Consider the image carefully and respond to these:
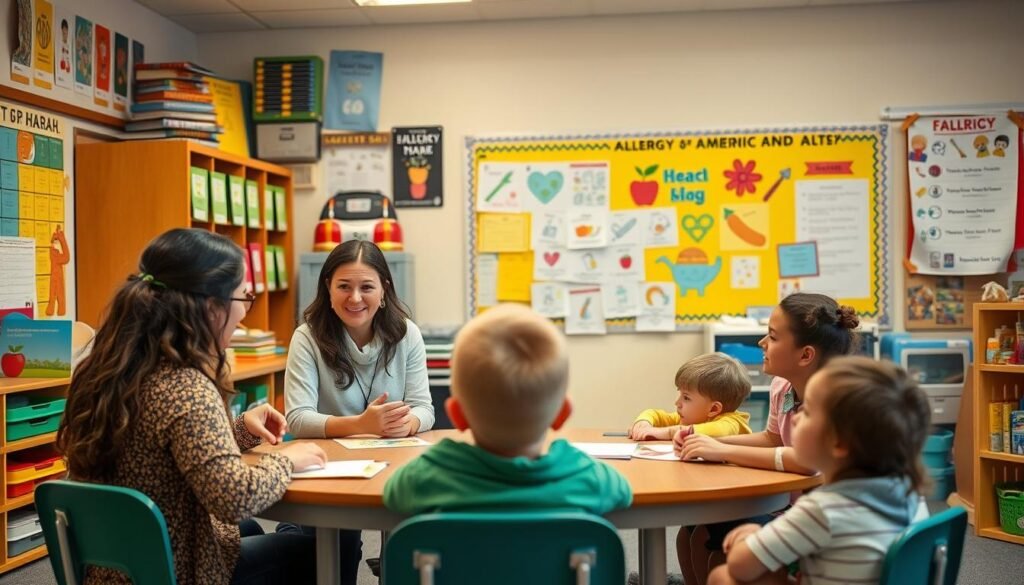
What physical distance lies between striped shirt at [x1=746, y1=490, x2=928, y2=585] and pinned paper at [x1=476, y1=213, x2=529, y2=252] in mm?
3527

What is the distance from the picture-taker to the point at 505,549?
132cm

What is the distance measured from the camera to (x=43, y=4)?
3.74 metres

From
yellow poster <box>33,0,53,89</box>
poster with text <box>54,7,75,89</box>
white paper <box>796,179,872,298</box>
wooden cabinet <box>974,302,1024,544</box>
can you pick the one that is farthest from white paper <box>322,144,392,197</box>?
wooden cabinet <box>974,302,1024,544</box>

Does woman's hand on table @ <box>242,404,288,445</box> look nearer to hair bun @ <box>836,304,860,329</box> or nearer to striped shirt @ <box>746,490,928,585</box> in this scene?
striped shirt @ <box>746,490,928,585</box>

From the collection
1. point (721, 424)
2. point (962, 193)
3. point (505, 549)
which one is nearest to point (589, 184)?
point (962, 193)

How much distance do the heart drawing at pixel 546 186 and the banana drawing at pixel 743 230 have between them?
0.90 metres

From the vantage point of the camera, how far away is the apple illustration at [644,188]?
480 centimetres

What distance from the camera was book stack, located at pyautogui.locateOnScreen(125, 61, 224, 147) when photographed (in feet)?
14.0

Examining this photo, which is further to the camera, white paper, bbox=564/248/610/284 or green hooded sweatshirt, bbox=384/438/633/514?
white paper, bbox=564/248/610/284

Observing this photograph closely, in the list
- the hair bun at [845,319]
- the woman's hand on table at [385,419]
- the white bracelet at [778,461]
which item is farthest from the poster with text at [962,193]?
the woman's hand on table at [385,419]

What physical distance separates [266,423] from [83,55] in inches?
105

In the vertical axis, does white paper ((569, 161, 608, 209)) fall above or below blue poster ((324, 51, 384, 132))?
below

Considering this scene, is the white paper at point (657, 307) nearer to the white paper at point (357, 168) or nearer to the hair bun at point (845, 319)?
the white paper at point (357, 168)

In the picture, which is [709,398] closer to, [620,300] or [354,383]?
[354,383]
